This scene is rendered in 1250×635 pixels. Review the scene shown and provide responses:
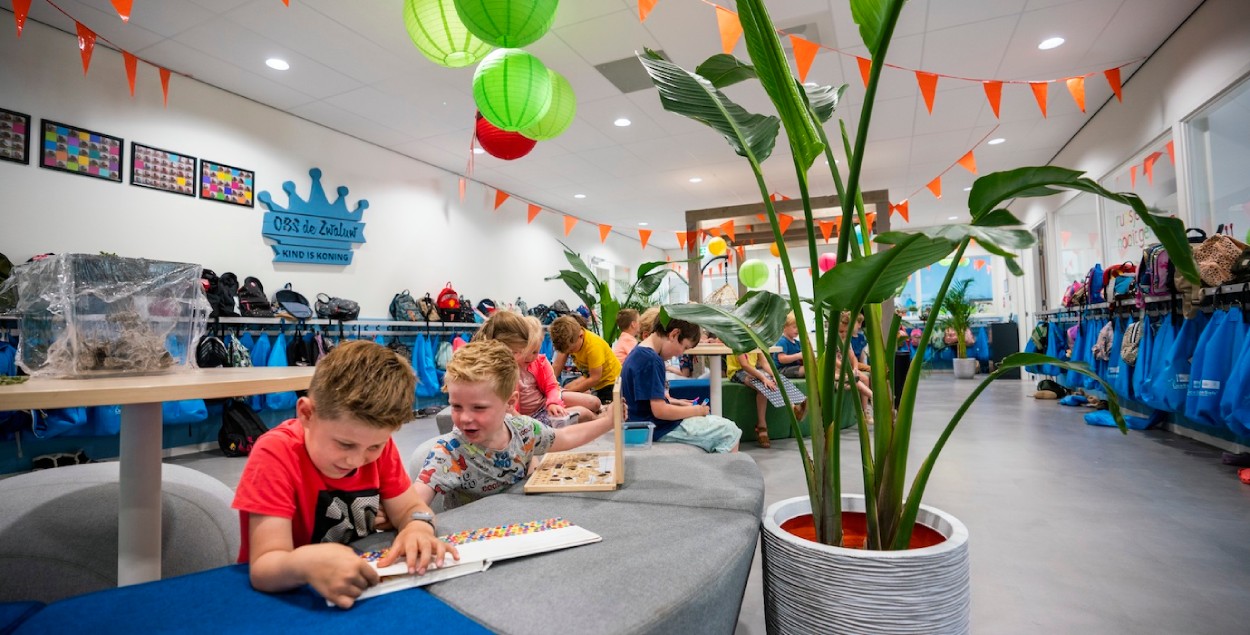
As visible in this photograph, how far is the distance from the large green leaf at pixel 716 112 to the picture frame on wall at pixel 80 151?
4713 millimetres

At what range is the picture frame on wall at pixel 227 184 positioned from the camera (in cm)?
477

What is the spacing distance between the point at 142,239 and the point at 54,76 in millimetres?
1161

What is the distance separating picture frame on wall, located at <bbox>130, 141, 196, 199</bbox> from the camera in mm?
4320

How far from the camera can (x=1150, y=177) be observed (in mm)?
5020

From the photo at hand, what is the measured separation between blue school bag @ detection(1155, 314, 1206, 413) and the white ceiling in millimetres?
2181

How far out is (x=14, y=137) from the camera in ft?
12.2

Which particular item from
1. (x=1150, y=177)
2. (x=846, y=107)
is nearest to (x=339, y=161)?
(x=846, y=107)

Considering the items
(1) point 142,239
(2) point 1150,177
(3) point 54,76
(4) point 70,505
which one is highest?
(3) point 54,76

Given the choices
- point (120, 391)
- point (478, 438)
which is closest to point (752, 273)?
point (478, 438)

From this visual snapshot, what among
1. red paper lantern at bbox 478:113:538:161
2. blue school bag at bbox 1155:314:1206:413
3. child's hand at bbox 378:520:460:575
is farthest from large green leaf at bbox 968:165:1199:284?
blue school bag at bbox 1155:314:1206:413

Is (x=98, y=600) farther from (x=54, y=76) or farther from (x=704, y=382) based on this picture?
(x=54, y=76)

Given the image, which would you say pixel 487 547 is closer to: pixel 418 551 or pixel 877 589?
pixel 418 551

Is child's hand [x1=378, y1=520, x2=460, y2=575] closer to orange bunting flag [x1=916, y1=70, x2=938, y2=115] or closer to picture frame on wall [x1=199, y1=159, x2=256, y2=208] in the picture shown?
orange bunting flag [x1=916, y1=70, x2=938, y2=115]

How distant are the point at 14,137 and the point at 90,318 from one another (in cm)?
378
